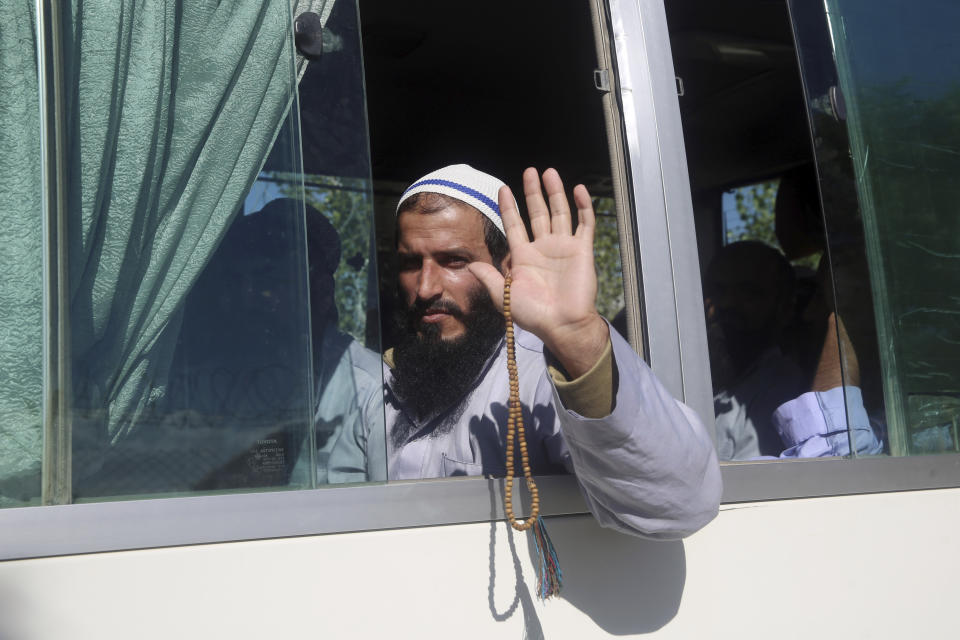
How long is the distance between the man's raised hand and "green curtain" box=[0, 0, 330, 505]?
36 centimetres

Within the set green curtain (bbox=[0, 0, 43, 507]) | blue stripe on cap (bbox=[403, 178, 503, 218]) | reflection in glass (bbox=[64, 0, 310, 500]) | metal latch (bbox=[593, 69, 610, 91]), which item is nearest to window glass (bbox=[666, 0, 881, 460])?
metal latch (bbox=[593, 69, 610, 91])

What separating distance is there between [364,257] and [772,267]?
2.48 m

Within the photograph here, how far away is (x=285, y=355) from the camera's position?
4.25ft

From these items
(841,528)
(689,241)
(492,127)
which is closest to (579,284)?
(689,241)

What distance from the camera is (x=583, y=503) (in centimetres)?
156

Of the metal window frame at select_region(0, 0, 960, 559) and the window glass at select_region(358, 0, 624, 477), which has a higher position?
the window glass at select_region(358, 0, 624, 477)

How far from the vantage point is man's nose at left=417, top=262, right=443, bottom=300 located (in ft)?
7.54

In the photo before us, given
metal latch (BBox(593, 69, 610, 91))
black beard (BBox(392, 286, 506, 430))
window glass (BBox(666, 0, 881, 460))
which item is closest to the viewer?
metal latch (BBox(593, 69, 610, 91))

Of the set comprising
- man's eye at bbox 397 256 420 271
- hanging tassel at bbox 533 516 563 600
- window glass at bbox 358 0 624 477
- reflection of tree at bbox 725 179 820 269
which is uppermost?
window glass at bbox 358 0 624 477

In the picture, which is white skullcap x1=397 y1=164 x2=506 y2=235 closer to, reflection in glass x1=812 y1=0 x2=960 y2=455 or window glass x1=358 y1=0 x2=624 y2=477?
window glass x1=358 y1=0 x2=624 y2=477

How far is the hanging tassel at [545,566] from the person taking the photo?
143 cm

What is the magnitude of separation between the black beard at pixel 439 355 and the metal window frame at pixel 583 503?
1.27ft

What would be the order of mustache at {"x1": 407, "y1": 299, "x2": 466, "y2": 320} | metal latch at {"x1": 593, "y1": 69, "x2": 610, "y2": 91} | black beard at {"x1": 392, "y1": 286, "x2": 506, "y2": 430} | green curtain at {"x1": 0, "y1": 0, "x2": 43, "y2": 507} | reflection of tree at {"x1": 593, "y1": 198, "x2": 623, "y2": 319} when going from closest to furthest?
green curtain at {"x1": 0, "y1": 0, "x2": 43, "y2": 507} < metal latch at {"x1": 593, "y1": 69, "x2": 610, "y2": 91} < black beard at {"x1": 392, "y1": 286, "x2": 506, "y2": 430} < mustache at {"x1": 407, "y1": 299, "x2": 466, "y2": 320} < reflection of tree at {"x1": 593, "y1": 198, "x2": 623, "y2": 319}

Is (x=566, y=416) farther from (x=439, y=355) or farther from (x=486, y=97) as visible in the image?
(x=486, y=97)
